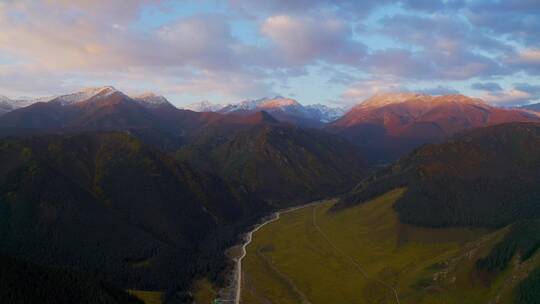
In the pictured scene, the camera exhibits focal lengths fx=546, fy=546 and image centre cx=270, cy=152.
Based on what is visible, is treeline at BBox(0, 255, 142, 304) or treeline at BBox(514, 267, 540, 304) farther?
treeline at BBox(514, 267, 540, 304)

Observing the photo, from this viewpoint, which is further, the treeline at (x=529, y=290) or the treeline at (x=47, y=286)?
the treeline at (x=529, y=290)

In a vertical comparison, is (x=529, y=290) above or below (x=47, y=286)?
below

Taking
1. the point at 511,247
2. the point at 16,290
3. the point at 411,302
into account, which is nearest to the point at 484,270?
the point at 511,247

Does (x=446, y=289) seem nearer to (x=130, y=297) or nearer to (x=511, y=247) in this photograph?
(x=511, y=247)

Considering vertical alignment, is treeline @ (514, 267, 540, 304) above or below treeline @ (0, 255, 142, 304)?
below

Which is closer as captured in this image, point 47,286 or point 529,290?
point 47,286

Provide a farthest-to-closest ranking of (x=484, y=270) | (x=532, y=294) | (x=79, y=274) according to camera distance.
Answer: (x=484, y=270), (x=79, y=274), (x=532, y=294)

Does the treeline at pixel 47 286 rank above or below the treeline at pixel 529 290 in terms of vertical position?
above

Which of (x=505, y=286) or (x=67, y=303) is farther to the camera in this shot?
(x=505, y=286)

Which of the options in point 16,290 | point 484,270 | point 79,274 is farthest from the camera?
point 484,270

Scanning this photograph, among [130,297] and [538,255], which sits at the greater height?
[538,255]

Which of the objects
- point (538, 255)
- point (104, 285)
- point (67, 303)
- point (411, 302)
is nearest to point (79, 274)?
point (104, 285)
